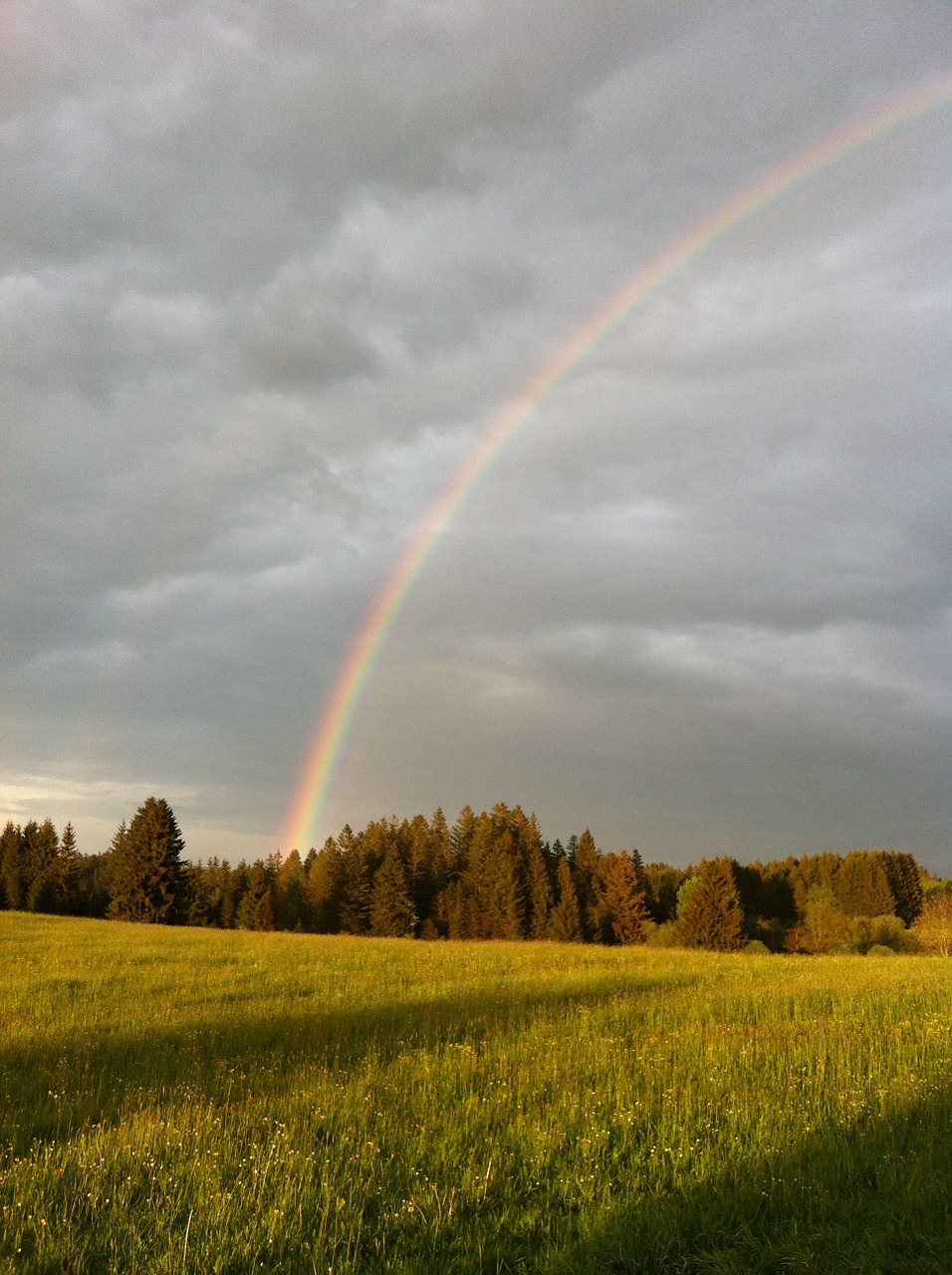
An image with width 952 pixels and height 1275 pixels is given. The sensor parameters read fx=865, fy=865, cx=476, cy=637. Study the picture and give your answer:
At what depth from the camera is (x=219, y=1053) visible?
1177 centimetres

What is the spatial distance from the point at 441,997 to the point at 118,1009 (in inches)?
244

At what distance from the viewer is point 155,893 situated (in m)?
73.5

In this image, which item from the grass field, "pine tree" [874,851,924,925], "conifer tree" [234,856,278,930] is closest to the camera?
the grass field

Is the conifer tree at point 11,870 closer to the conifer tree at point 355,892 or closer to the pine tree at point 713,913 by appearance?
the conifer tree at point 355,892

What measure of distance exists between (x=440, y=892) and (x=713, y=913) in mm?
30854

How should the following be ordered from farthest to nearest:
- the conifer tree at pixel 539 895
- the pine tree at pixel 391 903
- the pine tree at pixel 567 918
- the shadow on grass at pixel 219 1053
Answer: the conifer tree at pixel 539 895
the pine tree at pixel 391 903
the pine tree at pixel 567 918
the shadow on grass at pixel 219 1053

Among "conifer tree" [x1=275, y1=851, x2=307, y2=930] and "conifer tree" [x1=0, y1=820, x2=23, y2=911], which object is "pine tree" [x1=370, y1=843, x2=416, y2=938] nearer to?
"conifer tree" [x1=275, y1=851, x2=307, y2=930]

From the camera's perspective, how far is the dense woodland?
73.8m

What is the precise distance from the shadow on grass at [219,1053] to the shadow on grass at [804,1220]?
4797 mm

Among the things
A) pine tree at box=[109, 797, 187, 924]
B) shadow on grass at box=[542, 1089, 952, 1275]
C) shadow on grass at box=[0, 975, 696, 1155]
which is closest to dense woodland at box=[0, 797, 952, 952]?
pine tree at box=[109, 797, 187, 924]

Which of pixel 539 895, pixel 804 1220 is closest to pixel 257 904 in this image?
pixel 539 895

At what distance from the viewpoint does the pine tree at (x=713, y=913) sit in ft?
238

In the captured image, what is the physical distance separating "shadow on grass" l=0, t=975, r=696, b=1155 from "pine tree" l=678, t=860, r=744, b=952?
6064 centimetres

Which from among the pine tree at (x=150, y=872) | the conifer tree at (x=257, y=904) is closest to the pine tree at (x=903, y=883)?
the conifer tree at (x=257, y=904)
